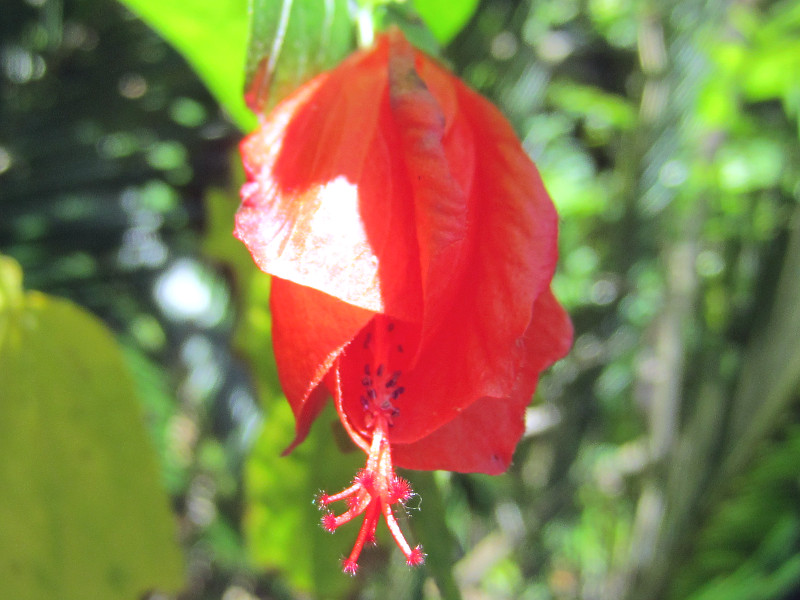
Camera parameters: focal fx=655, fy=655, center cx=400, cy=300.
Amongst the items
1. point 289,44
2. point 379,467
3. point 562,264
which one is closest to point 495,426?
point 379,467

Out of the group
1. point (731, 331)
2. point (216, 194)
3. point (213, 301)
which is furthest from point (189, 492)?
point (731, 331)

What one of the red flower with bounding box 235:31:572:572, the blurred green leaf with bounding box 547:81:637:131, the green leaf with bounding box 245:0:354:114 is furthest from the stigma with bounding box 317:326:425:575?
the blurred green leaf with bounding box 547:81:637:131

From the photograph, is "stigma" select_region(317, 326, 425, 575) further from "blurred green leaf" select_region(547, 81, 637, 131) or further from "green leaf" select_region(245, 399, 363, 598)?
"blurred green leaf" select_region(547, 81, 637, 131)

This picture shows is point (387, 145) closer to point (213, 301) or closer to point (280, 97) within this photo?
point (280, 97)

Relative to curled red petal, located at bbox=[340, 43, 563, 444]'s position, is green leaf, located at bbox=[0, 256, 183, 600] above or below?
below

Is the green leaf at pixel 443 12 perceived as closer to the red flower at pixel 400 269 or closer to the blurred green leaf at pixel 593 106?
the red flower at pixel 400 269

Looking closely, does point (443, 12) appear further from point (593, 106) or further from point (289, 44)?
point (593, 106)
